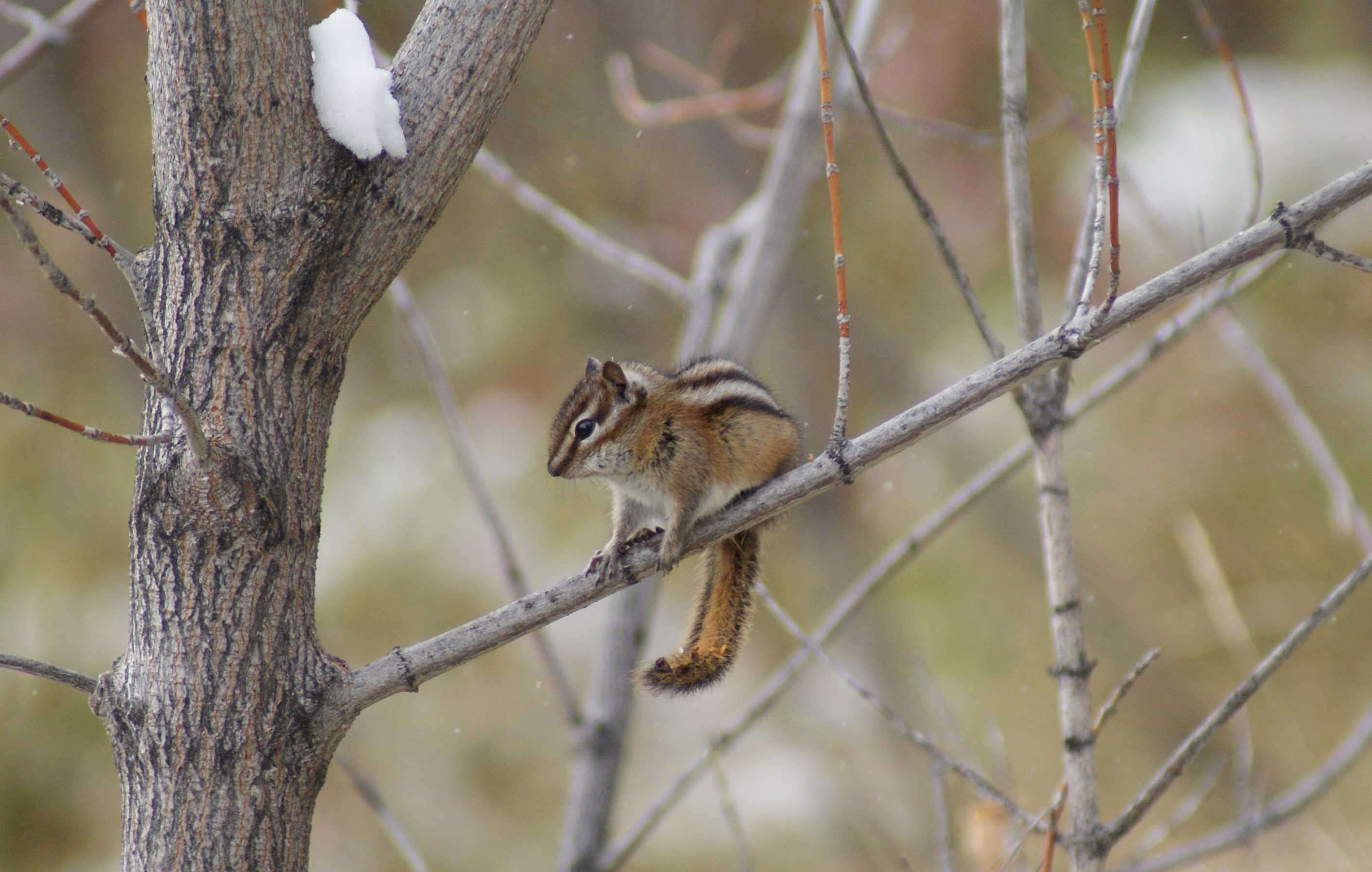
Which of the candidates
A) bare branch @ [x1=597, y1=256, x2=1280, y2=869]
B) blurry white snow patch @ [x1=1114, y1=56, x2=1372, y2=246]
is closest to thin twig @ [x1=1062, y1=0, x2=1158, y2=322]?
bare branch @ [x1=597, y1=256, x2=1280, y2=869]

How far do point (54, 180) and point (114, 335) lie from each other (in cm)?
29

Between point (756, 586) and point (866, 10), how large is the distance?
1.77m

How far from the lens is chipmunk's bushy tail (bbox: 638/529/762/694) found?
153 cm

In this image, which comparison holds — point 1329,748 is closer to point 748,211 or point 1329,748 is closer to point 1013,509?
point 1013,509

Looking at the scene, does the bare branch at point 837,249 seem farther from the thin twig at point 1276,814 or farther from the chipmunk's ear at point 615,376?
the thin twig at point 1276,814

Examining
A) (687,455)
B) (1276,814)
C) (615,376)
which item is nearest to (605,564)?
(687,455)

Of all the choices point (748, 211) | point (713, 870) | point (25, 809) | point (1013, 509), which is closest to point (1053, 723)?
point (1013, 509)

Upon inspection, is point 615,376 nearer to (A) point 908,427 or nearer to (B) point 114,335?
(A) point 908,427

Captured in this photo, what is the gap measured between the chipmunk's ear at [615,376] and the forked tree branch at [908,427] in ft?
1.95

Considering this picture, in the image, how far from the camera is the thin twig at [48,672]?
43.6 inches

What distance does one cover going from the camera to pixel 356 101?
3.82 feet

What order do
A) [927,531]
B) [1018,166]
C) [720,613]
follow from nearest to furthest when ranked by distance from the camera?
[1018,166], [720,613], [927,531]

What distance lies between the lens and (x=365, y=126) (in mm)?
1165

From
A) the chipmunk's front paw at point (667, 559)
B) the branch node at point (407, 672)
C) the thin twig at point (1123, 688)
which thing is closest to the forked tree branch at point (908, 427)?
the branch node at point (407, 672)
